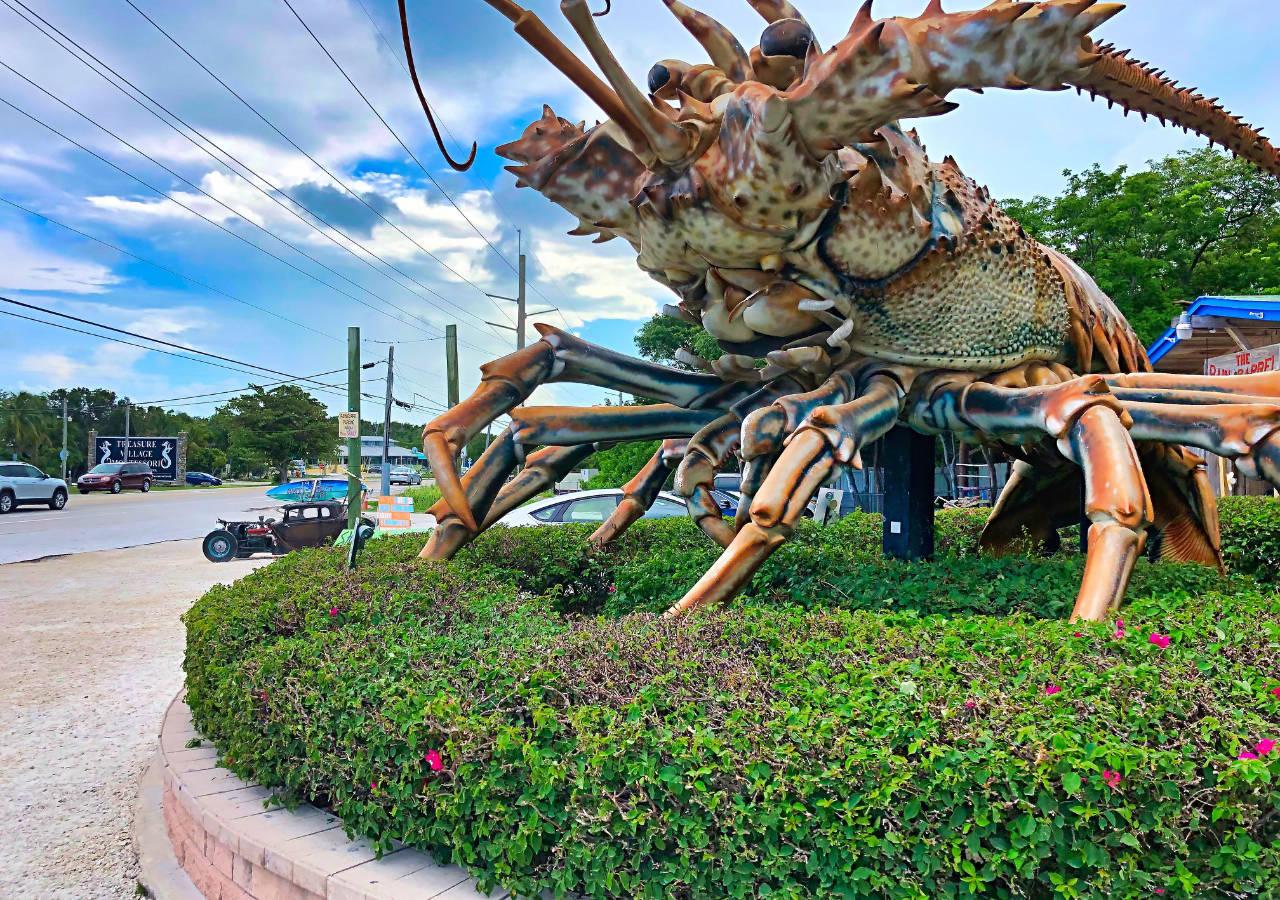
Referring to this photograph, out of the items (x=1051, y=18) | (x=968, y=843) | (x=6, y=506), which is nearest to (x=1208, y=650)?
(x=968, y=843)

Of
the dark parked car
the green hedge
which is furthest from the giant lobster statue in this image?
the dark parked car

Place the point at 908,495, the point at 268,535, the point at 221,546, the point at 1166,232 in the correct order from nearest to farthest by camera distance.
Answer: the point at 908,495 → the point at 221,546 → the point at 268,535 → the point at 1166,232

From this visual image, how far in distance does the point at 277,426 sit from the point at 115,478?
1760cm

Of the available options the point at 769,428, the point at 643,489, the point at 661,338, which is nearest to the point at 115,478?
the point at 661,338

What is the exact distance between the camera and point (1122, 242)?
2102 centimetres

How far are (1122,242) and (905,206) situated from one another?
66.9ft

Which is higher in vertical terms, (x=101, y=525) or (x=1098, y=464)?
(x=1098, y=464)

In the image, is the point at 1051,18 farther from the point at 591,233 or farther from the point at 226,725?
the point at 226,725

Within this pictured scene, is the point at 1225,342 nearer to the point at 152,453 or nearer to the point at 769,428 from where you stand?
the point at 769,428

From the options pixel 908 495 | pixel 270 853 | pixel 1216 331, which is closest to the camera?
pixel 270 853

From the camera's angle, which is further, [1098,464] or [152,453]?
[152,453]

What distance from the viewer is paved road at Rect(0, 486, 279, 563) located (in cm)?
1806

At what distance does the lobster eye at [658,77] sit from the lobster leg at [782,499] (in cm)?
191

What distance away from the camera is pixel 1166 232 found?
20594 millimetres
